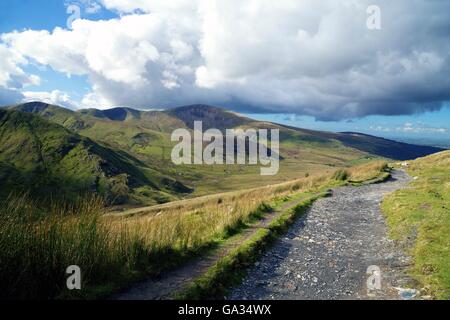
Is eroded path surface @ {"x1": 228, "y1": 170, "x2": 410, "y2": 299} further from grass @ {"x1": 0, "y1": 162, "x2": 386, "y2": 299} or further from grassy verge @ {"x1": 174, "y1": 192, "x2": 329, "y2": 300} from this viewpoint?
grass @ {"x1": 0, "y1": 162, "x2": 386, "y2": 299}

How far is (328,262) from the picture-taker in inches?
516

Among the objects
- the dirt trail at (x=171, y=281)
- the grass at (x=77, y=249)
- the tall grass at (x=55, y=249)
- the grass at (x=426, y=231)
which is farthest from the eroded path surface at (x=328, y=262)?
the tall grass at (x=55, y=249)

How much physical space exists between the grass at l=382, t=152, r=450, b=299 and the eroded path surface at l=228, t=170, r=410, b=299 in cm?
50

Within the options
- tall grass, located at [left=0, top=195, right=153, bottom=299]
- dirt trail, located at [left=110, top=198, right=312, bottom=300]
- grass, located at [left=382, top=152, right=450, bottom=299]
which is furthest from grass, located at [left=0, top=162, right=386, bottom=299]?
grass, located at [left=382, top=152, right=450, bottom=299]

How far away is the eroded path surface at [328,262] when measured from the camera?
1039 cm

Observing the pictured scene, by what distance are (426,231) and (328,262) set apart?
17.6 feet

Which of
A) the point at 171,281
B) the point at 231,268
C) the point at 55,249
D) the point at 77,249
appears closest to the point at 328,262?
the point at 231,268

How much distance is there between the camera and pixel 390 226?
1861 centimetres

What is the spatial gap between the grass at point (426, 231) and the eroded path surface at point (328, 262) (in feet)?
1.64

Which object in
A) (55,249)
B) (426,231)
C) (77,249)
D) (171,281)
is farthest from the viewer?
Answer: (426,231)

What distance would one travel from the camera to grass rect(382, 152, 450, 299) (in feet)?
35.4

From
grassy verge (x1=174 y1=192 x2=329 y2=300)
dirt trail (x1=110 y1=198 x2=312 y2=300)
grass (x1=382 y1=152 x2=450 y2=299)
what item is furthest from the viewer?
grass (x1=382 y1=152 x2=450 y2=299)

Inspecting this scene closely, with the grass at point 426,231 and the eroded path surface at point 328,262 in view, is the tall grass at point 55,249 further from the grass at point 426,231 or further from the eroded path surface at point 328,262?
the grass at point 426,231

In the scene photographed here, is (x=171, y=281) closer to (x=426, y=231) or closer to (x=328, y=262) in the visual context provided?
(x=328, y=262)
